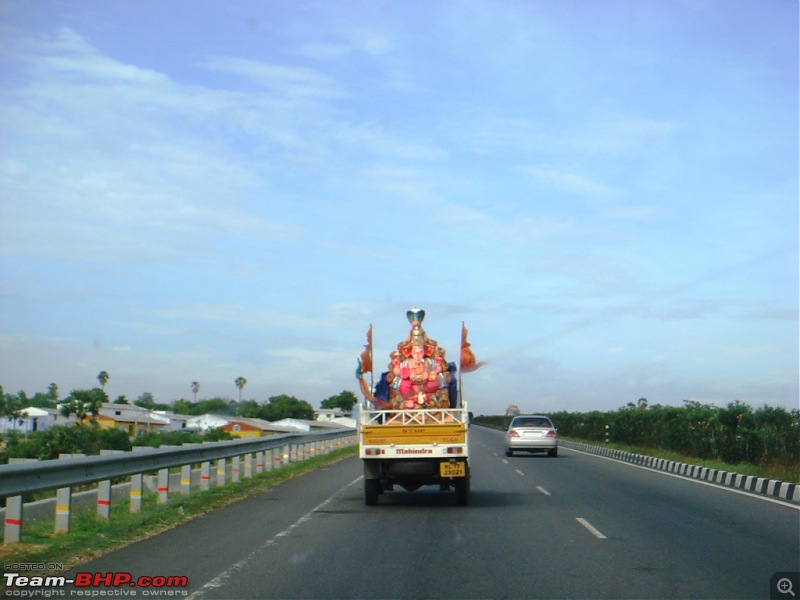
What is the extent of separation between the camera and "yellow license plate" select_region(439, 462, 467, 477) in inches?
612

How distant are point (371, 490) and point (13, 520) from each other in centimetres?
681

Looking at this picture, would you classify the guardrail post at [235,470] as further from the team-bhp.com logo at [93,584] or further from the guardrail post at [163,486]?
the team-bhp.com logo at [93,584]

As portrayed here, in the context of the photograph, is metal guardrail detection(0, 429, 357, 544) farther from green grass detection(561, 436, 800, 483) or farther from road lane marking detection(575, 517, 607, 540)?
green grass detection(561, 436, 800, 483)

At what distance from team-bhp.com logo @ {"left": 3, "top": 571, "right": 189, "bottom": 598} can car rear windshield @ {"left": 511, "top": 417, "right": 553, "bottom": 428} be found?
91.1 ft

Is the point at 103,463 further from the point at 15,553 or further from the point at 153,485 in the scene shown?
the point at 153,485

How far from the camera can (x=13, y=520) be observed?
35.0ft

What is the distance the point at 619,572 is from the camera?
9.49m

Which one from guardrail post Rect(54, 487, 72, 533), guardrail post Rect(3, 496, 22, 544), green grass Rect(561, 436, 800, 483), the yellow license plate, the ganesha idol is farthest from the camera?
green grass Rect(561, 436, 800, 483)

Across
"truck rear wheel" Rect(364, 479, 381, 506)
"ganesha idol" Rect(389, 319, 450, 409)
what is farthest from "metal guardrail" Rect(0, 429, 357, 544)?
"ganesha idol" Rect(389, 319, 450, 409)

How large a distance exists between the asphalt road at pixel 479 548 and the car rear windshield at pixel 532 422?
17.1m

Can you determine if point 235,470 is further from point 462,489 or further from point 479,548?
point 479,548

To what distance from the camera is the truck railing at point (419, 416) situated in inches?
639

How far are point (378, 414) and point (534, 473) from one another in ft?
33.3

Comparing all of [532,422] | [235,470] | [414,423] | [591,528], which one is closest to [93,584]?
[591,528]
